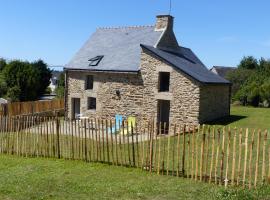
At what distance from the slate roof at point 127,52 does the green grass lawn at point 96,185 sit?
13369mm

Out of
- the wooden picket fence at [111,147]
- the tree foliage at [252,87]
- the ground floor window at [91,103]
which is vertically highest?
the tree foliage at [252,87]

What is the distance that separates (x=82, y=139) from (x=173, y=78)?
11.4 meters

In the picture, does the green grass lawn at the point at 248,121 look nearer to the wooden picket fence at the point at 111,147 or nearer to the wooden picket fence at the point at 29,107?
the wooden picket fence at the point at 111,147

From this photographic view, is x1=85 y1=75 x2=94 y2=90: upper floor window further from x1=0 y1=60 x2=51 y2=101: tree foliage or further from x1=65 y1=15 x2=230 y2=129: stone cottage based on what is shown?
x1=0 y1=60 x2=51 y2=101: tree foliage

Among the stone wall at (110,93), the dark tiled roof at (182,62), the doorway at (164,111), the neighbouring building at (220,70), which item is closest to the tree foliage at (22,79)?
the stone wall at (110,93)

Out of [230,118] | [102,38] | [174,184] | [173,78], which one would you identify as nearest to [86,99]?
[102,38]

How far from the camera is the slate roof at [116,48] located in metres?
27.3

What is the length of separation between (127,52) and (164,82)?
4.22 meters

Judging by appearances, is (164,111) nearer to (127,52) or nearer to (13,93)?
(127,52)

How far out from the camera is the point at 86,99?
94.9 ft

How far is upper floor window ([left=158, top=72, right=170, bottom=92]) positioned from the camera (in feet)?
83.1

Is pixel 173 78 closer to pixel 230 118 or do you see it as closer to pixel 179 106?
pixel 179 106

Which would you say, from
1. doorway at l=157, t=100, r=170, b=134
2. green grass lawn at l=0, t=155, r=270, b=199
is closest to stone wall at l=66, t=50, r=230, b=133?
doorway at l=157, t=100, r=170, b=134

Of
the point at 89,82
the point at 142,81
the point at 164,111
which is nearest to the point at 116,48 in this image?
the point at 89,82
